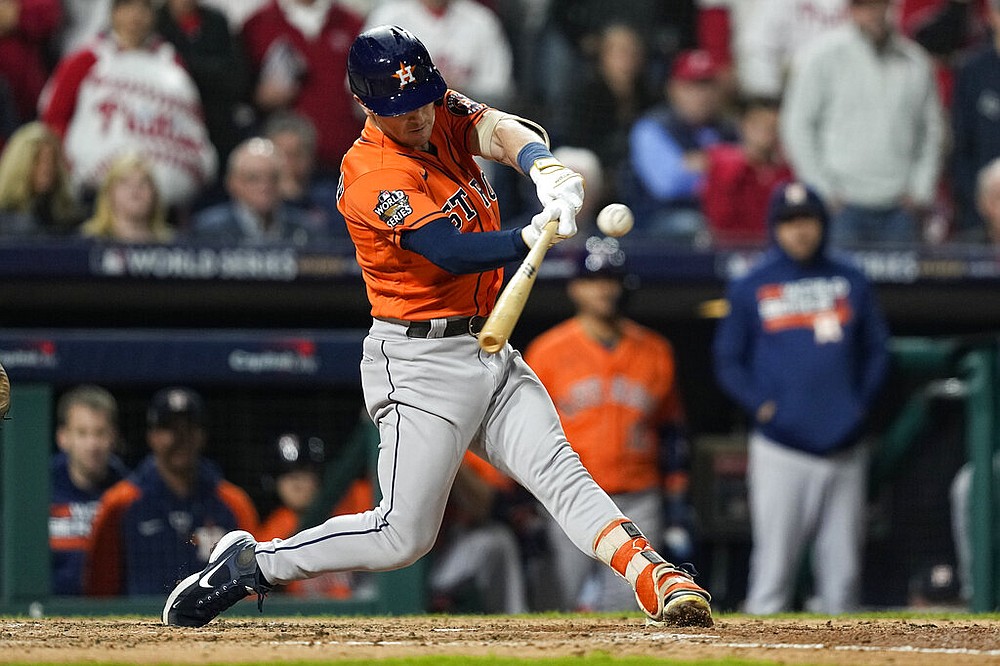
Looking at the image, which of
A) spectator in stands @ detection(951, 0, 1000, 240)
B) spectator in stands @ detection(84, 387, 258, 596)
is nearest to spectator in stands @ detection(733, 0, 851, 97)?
spectator in stands @ detection(951, 0, 1000, 240)

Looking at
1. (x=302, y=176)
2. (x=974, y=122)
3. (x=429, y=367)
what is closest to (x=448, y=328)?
(x=429, y=367)

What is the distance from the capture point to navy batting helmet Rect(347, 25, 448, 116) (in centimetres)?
412

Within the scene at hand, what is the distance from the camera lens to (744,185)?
813 centimetres

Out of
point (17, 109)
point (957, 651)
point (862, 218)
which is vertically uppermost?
point (17, 109)

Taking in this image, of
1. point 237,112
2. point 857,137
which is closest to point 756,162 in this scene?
point 857,137

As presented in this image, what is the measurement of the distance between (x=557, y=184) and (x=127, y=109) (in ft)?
14.1

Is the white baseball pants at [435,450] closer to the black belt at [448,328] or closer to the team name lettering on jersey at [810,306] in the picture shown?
the black belt at [448,328]

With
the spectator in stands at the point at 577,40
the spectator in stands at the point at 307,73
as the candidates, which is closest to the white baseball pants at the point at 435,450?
the spectator in stands at the point at 307,73

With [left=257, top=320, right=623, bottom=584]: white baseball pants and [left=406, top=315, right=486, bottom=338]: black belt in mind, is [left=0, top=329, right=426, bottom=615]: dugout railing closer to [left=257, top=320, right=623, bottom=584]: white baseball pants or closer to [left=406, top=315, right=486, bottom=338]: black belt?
[left=257, top=320, right=623, bottom=584]: white baseball pants

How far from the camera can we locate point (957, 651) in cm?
380

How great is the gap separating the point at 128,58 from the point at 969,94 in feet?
14.0

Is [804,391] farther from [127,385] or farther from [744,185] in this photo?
[127,385]

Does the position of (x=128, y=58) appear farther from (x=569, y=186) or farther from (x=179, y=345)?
(x=569, y=186)

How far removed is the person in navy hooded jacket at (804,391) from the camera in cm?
655
